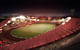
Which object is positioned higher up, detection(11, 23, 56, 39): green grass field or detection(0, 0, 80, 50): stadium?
detection(0, 0, 80, 50): stadium

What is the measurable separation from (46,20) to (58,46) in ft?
16.5

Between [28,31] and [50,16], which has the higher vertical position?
[50,16]

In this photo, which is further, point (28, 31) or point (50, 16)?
point (28, 31)

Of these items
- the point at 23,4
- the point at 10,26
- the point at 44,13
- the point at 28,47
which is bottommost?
the point at 10,26

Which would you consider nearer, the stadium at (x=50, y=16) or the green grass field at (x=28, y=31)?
the stadium at (x=50, y=16)

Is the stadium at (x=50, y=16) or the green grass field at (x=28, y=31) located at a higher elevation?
the stadium at (x=50, y=16)

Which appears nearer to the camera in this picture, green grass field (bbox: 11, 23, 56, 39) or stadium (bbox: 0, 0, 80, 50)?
stadium (bbox: 0, 0, 80, 50)

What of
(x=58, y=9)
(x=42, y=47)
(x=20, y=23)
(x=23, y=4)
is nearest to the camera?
(x=42, y=47)

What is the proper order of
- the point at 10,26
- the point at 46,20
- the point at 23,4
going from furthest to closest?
the point at 46,20 → the point at 10,26 → the point at 23,4

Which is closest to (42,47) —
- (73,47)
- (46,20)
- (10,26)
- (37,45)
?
(37,45)

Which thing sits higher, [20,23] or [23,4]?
[23,4]

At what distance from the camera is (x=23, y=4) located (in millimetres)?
3564

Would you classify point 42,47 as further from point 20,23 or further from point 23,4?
point 20,23

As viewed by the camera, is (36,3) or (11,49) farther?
(36,3)
